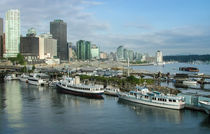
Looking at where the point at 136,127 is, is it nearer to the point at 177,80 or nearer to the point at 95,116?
the point at 95,116

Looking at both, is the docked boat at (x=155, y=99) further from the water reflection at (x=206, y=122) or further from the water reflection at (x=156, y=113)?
the water reflection at (x=206, y=122)

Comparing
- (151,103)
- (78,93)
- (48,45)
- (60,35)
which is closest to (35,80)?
(78,93)

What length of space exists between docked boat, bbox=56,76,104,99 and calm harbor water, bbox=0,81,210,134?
3321 mm

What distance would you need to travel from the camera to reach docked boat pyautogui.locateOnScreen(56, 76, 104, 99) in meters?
35.1

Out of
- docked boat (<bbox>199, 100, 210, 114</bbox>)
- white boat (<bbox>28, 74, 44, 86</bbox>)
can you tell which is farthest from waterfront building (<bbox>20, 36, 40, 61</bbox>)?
docked boat (<bbox>199, 100, 210, 114</bbox>)

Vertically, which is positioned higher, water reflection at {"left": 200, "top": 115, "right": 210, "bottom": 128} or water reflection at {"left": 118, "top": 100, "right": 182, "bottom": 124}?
water reflection at {"left": 118, "top": 100, "right": 182, "bottom": 124}

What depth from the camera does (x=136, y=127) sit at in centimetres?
2145

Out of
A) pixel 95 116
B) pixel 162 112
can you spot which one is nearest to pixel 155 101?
pixel 162 112

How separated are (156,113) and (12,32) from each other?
11416 centimetres

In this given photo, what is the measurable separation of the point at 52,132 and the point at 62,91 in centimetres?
2079

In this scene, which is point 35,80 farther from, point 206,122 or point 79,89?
point 206,122

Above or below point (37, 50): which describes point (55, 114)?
below

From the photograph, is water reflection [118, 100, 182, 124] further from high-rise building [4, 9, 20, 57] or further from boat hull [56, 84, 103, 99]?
high-rise building [4, 9, 20, 57]

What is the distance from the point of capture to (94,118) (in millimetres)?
23797
